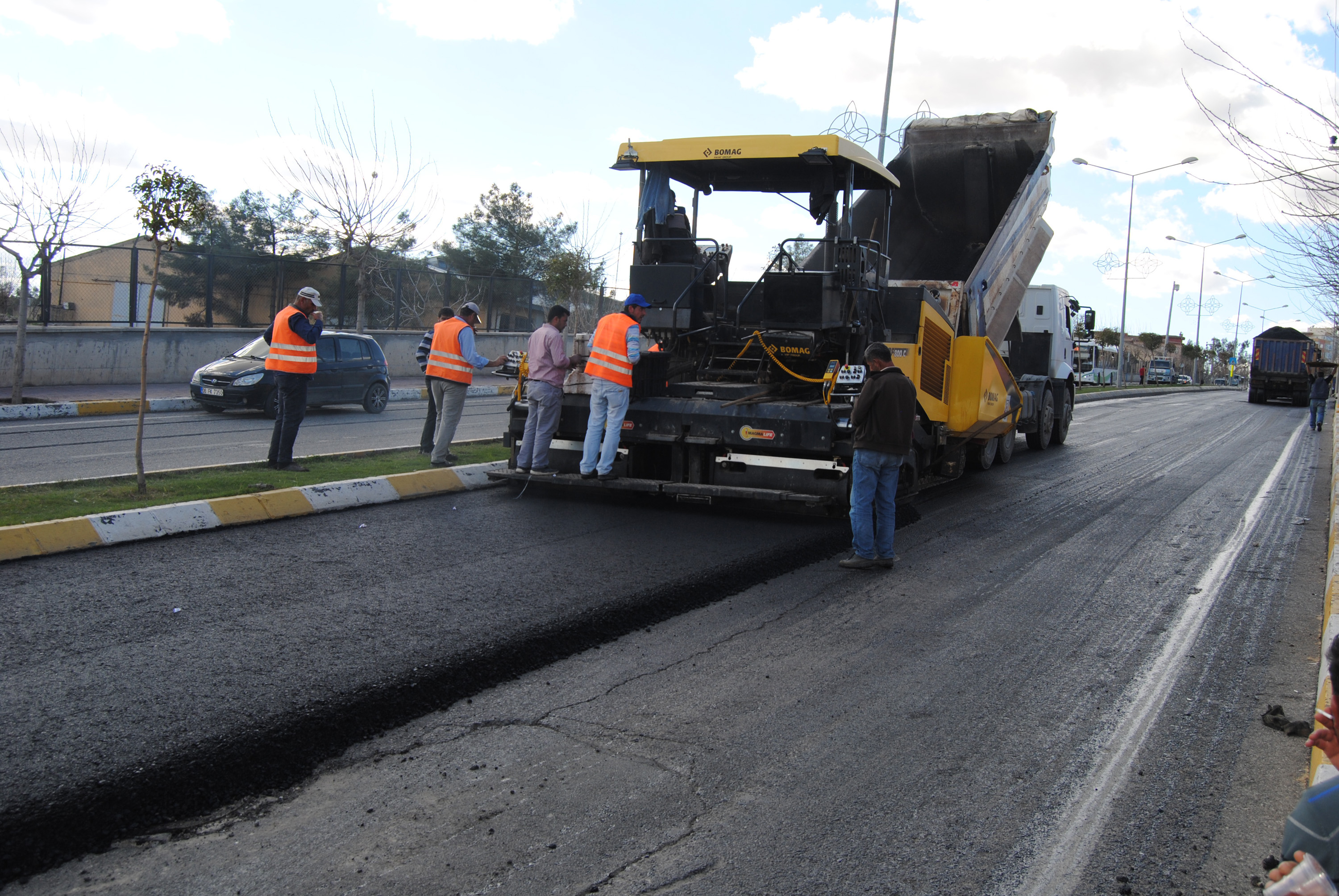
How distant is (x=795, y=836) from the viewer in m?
3.04

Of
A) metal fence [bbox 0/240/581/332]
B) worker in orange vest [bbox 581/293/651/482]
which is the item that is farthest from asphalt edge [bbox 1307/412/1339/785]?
metal fence [bbox 0/240/581/332]

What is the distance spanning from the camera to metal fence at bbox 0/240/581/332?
59.2 feet

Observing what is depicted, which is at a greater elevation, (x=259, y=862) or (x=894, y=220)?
(x=894, y=220)

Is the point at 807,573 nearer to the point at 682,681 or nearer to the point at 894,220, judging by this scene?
the point at 682,681

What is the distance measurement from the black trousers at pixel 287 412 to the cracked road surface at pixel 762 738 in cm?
254

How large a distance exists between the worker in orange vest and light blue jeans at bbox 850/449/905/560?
2.16 metres

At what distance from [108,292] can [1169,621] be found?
19.3 metres

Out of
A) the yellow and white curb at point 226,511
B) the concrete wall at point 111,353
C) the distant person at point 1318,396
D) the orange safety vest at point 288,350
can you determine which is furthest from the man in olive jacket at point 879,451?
the distant person at point 1318,396

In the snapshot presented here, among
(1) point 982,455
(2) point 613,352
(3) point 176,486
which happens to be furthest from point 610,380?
(1) point 982,455

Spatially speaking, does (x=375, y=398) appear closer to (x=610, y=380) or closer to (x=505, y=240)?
(x=610, y=380)

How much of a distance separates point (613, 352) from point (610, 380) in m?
0.23

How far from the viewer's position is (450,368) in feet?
32.0

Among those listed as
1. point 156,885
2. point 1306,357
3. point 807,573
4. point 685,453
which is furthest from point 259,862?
point 1306,357

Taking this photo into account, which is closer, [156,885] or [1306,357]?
[156,885]
